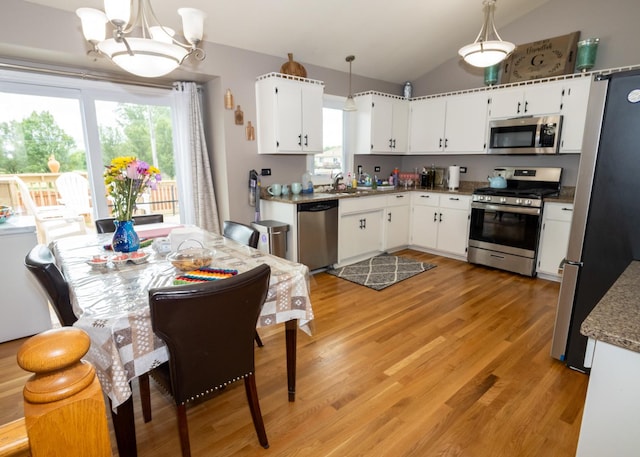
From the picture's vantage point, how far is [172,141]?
3.86m

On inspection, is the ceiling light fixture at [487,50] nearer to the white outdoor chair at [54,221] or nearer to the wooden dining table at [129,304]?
the wooden dining table at [129,304]

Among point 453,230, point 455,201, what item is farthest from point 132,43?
point 453,230

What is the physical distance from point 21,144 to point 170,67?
223 centimetres

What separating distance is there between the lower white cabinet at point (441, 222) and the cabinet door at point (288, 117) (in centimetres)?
198

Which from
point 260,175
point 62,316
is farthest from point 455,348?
point 260,175

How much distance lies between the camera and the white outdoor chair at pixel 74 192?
326 centimetres

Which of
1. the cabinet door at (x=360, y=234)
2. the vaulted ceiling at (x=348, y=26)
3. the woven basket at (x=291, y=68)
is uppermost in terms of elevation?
the vaulted ceiling at (x=348, y=26)

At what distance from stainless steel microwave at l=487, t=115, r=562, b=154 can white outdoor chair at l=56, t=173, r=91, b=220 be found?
460cm

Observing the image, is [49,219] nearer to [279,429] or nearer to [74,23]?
[74,23]

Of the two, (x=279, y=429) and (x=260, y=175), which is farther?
(x=260, y=175)

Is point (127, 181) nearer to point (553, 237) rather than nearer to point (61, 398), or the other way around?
point (61, 398)

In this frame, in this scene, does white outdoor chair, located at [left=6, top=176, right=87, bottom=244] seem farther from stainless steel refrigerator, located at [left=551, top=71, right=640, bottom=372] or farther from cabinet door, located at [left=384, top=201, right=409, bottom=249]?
stainless steel refrigerator, located at [left=551, top=71, right=640, bottom=372]

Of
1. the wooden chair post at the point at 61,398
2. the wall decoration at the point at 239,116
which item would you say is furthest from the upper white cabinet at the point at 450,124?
the wooden chair post at the point at 61,398

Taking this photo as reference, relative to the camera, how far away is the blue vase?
1.96m
